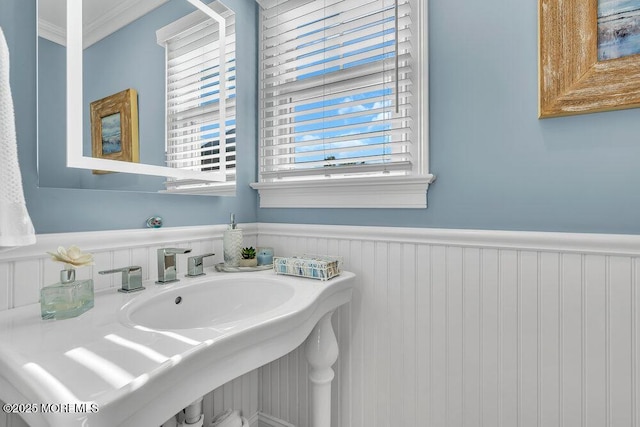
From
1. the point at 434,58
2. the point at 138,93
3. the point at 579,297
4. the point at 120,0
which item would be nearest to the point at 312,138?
the point at 434,58

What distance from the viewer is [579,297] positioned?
39.3 inches

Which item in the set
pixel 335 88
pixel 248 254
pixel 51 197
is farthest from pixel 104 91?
pixel 335 88

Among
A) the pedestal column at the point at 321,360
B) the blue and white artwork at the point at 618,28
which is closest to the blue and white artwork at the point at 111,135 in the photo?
the pedestal column at the point at 321,360

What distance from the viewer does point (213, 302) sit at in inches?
46.4

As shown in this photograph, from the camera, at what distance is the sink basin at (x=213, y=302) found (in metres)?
1.01

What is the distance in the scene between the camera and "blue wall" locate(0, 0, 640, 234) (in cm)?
91

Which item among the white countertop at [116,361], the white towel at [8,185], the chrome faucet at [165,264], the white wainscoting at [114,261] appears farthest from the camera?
the chrome faucet at [165,264]

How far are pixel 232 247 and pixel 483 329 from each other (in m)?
0.97

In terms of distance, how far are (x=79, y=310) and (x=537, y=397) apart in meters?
1.34

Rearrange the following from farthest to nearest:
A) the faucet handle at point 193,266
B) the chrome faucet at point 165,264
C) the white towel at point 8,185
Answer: the faucet handle at point 193,266
the chrome faucet at point 165,264
the white towel at point 8,185

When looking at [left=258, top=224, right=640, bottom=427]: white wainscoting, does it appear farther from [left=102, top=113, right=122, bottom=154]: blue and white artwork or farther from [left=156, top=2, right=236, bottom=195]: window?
[left=102, top=113, right=122, bottom=154]: blue and white artwork

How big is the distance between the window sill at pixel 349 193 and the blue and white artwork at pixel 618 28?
1.95ft

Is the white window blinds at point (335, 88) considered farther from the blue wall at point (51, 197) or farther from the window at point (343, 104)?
the blue wall at point (51, 197)

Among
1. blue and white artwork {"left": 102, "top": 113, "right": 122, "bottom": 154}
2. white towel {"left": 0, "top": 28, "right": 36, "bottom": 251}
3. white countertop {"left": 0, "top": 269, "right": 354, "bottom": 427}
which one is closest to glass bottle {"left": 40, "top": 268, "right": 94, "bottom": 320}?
white countertop {"left": 0, "top": 269, "right": 354, "bottom": 427}
